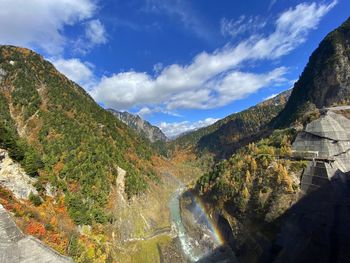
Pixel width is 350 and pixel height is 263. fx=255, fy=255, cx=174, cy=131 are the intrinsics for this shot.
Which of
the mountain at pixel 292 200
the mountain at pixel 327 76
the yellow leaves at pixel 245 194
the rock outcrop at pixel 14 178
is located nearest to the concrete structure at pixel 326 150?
the mountain at pixel 292 200

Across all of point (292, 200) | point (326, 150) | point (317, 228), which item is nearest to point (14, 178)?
point (292, 200)

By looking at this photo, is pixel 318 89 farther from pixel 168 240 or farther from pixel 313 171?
pixel 168 240

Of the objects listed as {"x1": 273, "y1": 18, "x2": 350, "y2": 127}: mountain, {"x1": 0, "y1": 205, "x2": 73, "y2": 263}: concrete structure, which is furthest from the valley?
{"x1": 273, "y1": 18, "x2": 350, "y2": 127}: mountain

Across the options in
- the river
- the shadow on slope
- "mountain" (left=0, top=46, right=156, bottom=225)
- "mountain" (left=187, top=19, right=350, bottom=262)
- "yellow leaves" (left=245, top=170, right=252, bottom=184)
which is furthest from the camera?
"yellow leaves" (left=245, top=170, right=252, bottom=184)

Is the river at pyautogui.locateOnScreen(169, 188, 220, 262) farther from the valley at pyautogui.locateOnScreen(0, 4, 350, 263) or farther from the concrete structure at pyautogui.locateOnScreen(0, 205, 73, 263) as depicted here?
the concrete structure at pyautogui.locateOnScreen(0, 205, 73, 263)

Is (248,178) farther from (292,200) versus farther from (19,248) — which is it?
(19,248)
